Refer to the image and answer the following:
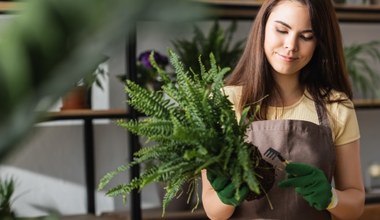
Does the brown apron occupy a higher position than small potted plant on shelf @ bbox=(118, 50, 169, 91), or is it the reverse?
small potted plant on shelf @ bbox=(118, 50, 169, 91)

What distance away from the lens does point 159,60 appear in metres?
2.95

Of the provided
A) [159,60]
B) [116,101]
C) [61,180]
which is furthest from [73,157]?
[159,60]

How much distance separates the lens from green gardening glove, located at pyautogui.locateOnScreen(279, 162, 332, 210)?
4.48 ft

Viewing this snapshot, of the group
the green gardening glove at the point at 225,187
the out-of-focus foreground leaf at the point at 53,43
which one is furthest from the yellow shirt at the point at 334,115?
the out-of-focus foreground leaf at the point at 53,43

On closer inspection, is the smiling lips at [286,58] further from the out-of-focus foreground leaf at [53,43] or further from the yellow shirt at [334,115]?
the out-of-focus foreground leaf at [53,43]

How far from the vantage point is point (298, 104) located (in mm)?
1705

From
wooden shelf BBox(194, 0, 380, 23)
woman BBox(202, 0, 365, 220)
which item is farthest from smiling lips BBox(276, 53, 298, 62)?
wooden shelf BBox(194, 0, 380, 23)

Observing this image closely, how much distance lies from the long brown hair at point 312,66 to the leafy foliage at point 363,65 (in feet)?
5.47

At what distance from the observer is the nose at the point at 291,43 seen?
1.54 m

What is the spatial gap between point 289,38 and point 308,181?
35cm

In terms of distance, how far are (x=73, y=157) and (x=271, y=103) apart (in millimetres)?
1627

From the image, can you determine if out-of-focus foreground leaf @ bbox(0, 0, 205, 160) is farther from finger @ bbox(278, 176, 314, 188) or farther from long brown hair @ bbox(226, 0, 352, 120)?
long brown hair @ bbox(226, 0, 352, 120)

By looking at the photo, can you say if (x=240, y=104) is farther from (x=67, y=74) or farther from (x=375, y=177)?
(x=375, y=177)

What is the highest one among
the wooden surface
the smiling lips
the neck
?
the smiling lips
